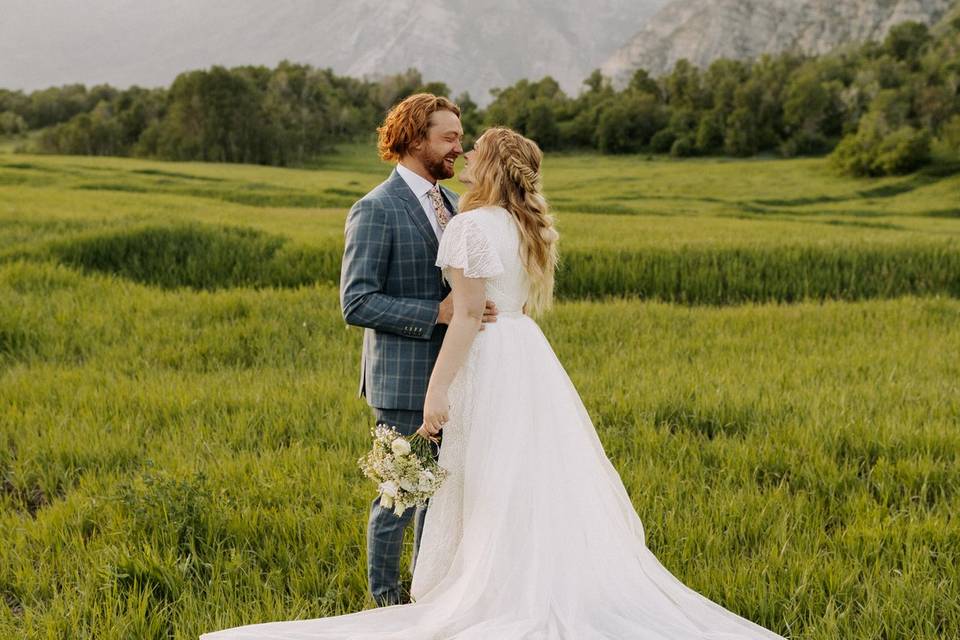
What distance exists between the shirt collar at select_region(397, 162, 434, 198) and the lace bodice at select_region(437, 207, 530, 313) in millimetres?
305

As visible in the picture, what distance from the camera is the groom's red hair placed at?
130 inches

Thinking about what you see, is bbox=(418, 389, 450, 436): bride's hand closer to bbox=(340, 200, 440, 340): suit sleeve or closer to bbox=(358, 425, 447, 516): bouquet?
bbox=(358, 425, 447, 516): bouquet

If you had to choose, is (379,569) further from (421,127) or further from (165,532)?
(421,127)

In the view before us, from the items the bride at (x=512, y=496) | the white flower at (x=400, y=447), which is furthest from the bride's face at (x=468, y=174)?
the white flower at (x=400, y=447)

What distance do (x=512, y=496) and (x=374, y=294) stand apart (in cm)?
113

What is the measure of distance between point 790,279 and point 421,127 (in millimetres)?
11332

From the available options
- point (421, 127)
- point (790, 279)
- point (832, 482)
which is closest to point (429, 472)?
point (421, 127)

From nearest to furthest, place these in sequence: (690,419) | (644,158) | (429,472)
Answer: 1. (429,472)
2. (690,419)
3. (644,158)

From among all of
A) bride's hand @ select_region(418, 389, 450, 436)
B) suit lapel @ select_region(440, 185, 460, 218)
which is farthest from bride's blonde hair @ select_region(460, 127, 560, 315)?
bride's hand @ select_region(418, 389, 450, 436)

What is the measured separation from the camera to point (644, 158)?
65375mm

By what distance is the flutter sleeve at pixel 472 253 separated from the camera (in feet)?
10.4

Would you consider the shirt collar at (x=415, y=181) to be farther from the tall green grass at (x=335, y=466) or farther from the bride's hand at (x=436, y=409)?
the tall green grass at (x=335, y=466)

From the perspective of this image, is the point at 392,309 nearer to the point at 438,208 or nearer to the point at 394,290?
the point at 394,290

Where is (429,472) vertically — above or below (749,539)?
above
